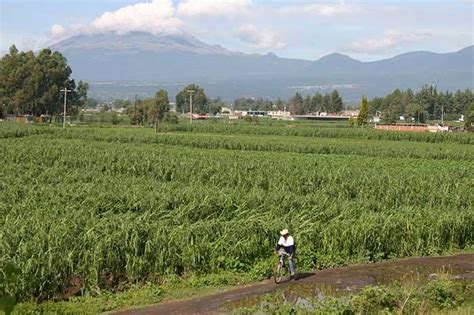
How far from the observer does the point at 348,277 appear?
14.6 m

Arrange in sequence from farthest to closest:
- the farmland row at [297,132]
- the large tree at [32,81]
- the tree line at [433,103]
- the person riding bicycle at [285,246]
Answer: the tree line at [433,103]
the large tree at [32,81]
the farmland row at [297,132]
the person riding bicycle at [285,246]

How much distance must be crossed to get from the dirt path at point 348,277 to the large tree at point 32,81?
92.3 m

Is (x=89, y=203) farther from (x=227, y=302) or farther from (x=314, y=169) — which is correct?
(x=314, y=169)

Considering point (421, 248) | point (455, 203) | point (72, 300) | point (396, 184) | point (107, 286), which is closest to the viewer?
point (72, 300)

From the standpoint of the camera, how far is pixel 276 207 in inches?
759

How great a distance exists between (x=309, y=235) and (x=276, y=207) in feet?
11.2

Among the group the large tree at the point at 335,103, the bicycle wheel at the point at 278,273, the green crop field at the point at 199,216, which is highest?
the large tree at the point at 335,103

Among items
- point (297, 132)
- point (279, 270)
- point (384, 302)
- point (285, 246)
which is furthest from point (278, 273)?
point (297, 132)

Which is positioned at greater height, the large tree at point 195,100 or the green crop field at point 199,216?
the large tree at point 195,100

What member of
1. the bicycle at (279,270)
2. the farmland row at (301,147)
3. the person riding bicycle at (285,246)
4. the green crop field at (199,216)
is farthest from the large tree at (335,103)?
the person riding bicycle at (285,246)

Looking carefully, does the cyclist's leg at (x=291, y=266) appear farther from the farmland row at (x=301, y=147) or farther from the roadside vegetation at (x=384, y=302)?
the farmland row at (x=301, y=147)

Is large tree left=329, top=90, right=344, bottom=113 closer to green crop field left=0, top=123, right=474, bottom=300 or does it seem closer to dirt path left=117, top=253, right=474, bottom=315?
green crop field left=0, top=123, right=474, bottom=300

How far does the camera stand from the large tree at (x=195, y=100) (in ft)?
524

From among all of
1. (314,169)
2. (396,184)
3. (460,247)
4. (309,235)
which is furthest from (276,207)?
(314,169)
